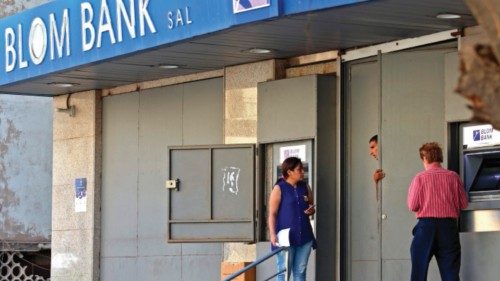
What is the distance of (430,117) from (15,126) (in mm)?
8799

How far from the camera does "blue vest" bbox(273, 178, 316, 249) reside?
32.7 ft

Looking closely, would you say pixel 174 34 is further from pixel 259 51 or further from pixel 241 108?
pixel 241 108

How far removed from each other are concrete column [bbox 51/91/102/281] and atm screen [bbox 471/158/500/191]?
19.4 ft

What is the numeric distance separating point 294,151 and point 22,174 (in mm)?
7075

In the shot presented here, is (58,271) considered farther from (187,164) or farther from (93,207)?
(187,164)

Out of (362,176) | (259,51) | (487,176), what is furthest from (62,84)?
(487,176)

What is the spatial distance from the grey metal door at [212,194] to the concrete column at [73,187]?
2.26m

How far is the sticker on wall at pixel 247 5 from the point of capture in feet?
30.4

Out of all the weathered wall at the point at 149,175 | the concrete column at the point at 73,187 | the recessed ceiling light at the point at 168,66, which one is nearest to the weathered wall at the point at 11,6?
the concrete column at the point at 73,187

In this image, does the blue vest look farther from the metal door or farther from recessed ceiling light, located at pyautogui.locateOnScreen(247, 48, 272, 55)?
recessed ceiling light, located at pyautogui.locateOnScreen(247, 48, 272, 55)

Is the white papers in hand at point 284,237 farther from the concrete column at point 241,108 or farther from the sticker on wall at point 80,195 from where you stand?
the sticker on wall at point 80,195

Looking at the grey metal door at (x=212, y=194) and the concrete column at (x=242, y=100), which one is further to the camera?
the concrete column at (x=242, y=100)

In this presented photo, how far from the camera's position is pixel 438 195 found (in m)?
9.29

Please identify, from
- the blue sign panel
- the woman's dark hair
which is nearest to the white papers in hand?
the woman's dark hair
